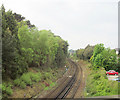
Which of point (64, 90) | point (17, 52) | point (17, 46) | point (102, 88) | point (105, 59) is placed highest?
point (17, 46)

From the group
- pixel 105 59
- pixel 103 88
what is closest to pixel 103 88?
pixel 103 88

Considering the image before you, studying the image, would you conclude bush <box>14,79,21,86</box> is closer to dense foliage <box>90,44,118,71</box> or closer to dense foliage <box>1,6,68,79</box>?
dense foliage <box>1,6,68,79</box>

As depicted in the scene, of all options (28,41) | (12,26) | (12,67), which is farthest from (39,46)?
(12,67)

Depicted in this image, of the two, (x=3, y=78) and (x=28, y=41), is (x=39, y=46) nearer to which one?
(x=28, y=41)

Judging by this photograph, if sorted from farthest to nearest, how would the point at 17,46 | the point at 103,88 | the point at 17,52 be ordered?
the point at 17,46 → the point at 17,52 → the point at 103,88

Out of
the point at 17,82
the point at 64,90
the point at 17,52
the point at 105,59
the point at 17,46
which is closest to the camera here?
the point at 17,82

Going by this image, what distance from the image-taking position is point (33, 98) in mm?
13242

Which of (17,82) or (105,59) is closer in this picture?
(17,82)

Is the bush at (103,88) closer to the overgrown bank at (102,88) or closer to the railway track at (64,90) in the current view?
the overgrown bank at (102,88)

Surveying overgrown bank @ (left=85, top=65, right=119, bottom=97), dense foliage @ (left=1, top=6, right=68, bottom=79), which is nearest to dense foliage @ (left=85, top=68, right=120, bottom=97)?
overgrown bank @ (left=85, top=65, right=119, bottom=97)

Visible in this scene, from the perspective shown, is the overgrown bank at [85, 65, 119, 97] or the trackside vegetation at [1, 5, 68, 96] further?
the trackside vegetation at [1, 5, 68, 96]

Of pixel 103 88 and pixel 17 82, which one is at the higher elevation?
pixel 17 82

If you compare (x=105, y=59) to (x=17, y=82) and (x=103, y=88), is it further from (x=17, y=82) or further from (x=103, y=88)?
(x=17, y=82)

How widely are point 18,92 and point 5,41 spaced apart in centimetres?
552
